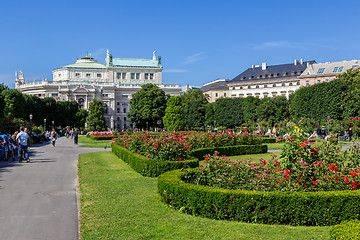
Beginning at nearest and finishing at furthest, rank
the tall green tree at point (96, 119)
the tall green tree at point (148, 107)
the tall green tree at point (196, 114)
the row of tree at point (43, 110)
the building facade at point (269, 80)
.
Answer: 1. the row of tree at point (43, 110)
2. the tall green tree at point (96, 119)
3. the tall green tree at point (196, 114)
4. the tall green tree at point (148, 107)
5. the building facade at point (269, 80)

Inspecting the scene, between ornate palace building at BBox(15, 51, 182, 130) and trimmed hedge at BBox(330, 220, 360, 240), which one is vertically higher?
ornate palace building at BBox(15, 51, 182, 130)

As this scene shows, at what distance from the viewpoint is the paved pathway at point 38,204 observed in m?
7.57

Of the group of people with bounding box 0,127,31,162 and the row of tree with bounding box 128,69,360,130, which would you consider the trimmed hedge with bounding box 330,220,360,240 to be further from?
the row of tree with bounding box 128,69,360,130

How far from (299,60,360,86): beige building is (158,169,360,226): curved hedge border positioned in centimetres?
7833

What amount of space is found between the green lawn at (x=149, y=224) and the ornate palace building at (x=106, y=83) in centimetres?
9838

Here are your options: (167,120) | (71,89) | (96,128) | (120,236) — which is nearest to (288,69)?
(167,120)

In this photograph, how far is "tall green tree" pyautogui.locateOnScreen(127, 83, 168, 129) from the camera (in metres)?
80.8

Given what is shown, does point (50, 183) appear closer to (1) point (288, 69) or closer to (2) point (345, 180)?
(2) point (345, 180)

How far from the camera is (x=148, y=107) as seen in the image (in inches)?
3179

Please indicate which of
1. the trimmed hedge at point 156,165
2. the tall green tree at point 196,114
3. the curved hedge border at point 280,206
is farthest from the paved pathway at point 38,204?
the tall green tree at point 196,114

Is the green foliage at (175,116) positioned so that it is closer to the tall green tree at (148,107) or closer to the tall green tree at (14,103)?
the tall green tree at (148,107)

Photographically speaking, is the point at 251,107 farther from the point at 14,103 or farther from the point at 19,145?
the point at 19,145

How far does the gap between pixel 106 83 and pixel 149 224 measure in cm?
11192

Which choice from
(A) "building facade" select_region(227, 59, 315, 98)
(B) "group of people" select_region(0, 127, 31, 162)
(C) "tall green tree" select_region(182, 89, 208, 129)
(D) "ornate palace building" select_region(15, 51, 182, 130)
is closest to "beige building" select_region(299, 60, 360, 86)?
(A) "building facade" select_region(227, 59, 315, 98)
